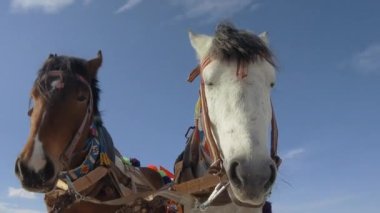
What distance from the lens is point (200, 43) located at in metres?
5.80

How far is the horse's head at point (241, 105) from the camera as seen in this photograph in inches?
168

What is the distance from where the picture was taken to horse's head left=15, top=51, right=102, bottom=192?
4758 millimetres

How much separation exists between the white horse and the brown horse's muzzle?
57.8 inches

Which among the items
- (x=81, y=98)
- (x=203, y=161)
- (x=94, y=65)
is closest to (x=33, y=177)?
(x=81, y=98)

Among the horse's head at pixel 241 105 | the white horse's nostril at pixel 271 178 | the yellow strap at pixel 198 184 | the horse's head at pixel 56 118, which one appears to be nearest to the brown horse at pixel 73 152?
the horse's head at pixel 56 118

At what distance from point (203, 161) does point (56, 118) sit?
1648 millimetres

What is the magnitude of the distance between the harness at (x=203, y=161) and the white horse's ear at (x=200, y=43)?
0.14 metres

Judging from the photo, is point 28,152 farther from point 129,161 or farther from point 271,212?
point 271,212

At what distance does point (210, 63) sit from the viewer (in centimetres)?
518

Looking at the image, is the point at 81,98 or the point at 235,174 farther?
the point at 81,98

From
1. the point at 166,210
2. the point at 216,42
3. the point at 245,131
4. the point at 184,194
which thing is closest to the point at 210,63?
the point at 216,42

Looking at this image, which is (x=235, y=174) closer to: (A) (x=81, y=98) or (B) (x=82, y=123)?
(B) (x=82, y=123)

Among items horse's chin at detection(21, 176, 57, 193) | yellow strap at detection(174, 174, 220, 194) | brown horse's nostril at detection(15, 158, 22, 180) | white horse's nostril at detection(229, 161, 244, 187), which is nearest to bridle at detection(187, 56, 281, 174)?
yellow strap at detection(174, 174, 220, 194)

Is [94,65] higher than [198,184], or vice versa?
[94,65]
